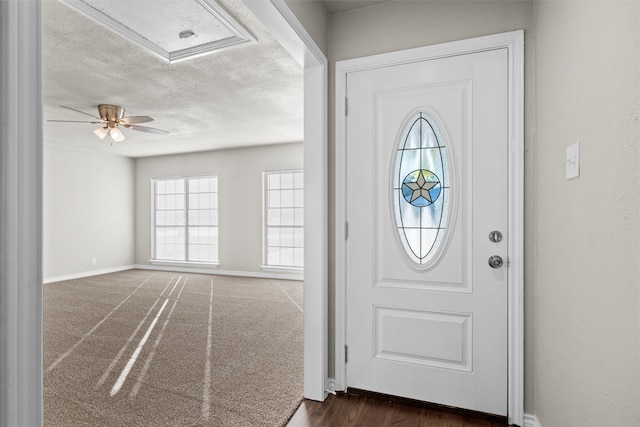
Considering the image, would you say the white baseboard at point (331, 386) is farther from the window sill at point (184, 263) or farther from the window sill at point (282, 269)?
the window sill at point (184, 263)

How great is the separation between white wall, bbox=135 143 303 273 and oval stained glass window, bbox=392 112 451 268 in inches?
174

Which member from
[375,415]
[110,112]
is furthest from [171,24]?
[375,415]

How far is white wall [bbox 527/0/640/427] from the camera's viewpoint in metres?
0.97

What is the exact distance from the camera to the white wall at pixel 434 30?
1.91 meters

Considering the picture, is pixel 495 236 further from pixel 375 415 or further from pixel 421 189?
pixel 375 415

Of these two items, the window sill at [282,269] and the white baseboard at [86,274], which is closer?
the white baseboard at [86,274]

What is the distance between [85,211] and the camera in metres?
6.79

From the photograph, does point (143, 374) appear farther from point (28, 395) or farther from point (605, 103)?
point (605, 103)

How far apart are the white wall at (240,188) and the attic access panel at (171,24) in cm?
372

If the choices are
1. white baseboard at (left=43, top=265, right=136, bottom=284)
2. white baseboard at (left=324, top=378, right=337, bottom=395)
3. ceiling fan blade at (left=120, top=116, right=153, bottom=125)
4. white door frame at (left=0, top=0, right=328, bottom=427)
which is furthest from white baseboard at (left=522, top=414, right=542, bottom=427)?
white baseboard at (left=43, top=265, right=136, bottom=284)

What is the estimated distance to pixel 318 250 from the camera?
221cm

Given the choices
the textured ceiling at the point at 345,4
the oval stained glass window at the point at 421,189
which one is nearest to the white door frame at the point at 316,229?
the textured ceiling at the point at 345,4

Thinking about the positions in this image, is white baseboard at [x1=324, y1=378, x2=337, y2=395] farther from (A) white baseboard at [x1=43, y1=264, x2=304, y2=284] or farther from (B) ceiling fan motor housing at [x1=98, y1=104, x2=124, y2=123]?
(A) white baseboard at [x1=43, y1=264, x2=304, y2=284]

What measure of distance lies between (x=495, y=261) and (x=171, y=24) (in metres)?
2.56
